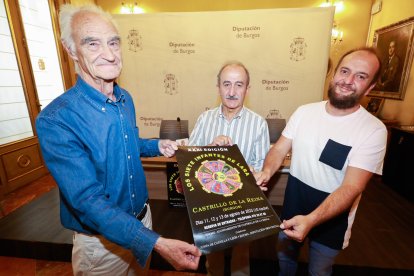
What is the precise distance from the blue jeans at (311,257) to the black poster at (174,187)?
47.8 inches

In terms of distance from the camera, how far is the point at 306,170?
55.2 inches

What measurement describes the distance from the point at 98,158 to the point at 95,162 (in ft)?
0.08

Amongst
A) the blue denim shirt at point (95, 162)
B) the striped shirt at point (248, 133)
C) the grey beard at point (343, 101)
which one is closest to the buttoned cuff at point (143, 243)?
the blue denim shirt at point (95, 162)

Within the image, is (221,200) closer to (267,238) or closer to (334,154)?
(334,154)

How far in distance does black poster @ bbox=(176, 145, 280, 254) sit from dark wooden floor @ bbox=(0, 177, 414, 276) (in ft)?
4.01

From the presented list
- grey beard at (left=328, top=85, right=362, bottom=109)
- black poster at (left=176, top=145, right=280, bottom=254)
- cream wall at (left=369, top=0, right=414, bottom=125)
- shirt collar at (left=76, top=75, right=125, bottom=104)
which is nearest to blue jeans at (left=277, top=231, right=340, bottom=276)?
black poster at (left=176, top=145, right=280, bottom=254)

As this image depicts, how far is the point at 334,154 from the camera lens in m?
1.27

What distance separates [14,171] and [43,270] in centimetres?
216

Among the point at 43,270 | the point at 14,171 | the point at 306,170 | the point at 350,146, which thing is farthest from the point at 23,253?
the point at 350,146

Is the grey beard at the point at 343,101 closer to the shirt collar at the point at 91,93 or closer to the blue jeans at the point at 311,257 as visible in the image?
the blue jeans at the point at 311,257

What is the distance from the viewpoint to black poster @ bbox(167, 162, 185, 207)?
7.84 ft

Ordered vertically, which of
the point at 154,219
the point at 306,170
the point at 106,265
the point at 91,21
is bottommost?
the point at 154,219

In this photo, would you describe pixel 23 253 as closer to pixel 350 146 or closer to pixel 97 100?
pixel 97 100

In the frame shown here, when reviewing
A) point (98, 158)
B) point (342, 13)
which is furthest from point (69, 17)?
point (342, 13)
